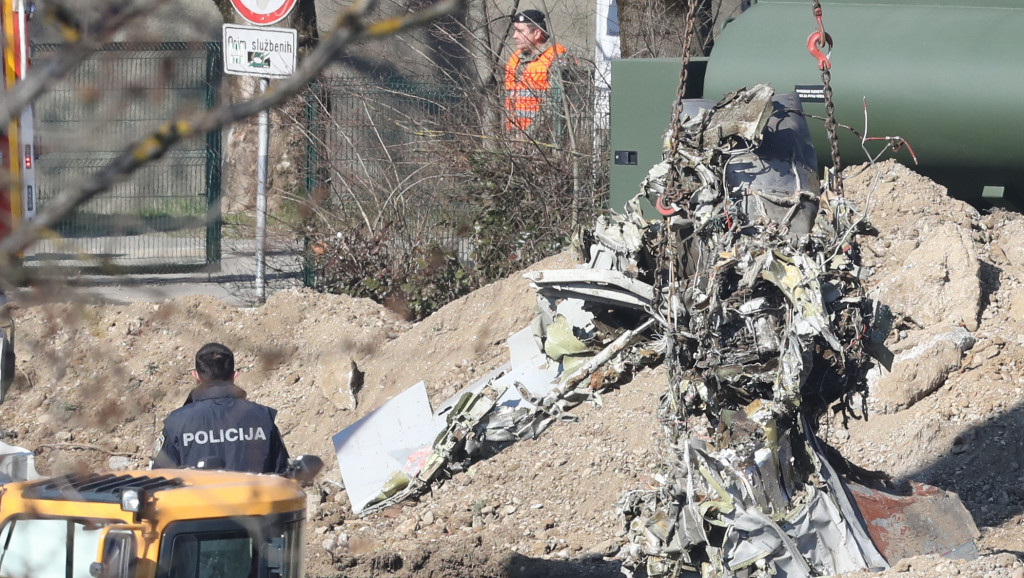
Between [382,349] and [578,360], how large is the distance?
179 inches

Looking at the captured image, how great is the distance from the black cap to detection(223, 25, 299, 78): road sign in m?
2.78

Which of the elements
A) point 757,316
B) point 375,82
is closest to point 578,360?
point 757,316

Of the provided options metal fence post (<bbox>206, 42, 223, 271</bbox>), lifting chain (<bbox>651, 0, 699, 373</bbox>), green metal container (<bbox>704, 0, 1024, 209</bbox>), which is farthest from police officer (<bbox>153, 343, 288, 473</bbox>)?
green metal container (<bbox>704, 0, 1024, 209</bbox>)

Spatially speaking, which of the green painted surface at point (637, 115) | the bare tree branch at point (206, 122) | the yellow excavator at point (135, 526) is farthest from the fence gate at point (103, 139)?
the green painted surface at point (637, 115)

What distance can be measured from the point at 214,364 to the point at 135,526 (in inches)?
51.9

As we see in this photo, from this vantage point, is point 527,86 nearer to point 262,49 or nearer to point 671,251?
point 262,49

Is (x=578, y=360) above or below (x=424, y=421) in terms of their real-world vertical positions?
above

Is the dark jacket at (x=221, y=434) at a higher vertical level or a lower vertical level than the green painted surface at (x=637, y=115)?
lower

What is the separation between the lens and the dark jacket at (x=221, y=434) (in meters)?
4.72

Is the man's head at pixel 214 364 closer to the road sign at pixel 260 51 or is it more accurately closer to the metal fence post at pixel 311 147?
the road sign at pixel 260 51

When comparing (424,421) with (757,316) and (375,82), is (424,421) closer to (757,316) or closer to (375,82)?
(757,316)

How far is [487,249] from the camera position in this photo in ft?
37.1

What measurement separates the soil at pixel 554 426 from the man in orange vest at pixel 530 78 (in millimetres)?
1724

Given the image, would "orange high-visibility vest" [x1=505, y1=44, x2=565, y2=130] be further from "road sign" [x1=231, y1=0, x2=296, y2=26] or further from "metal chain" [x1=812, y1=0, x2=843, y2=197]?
"metal chain" [x1=812, y1=0, x2=843, y2=197]
